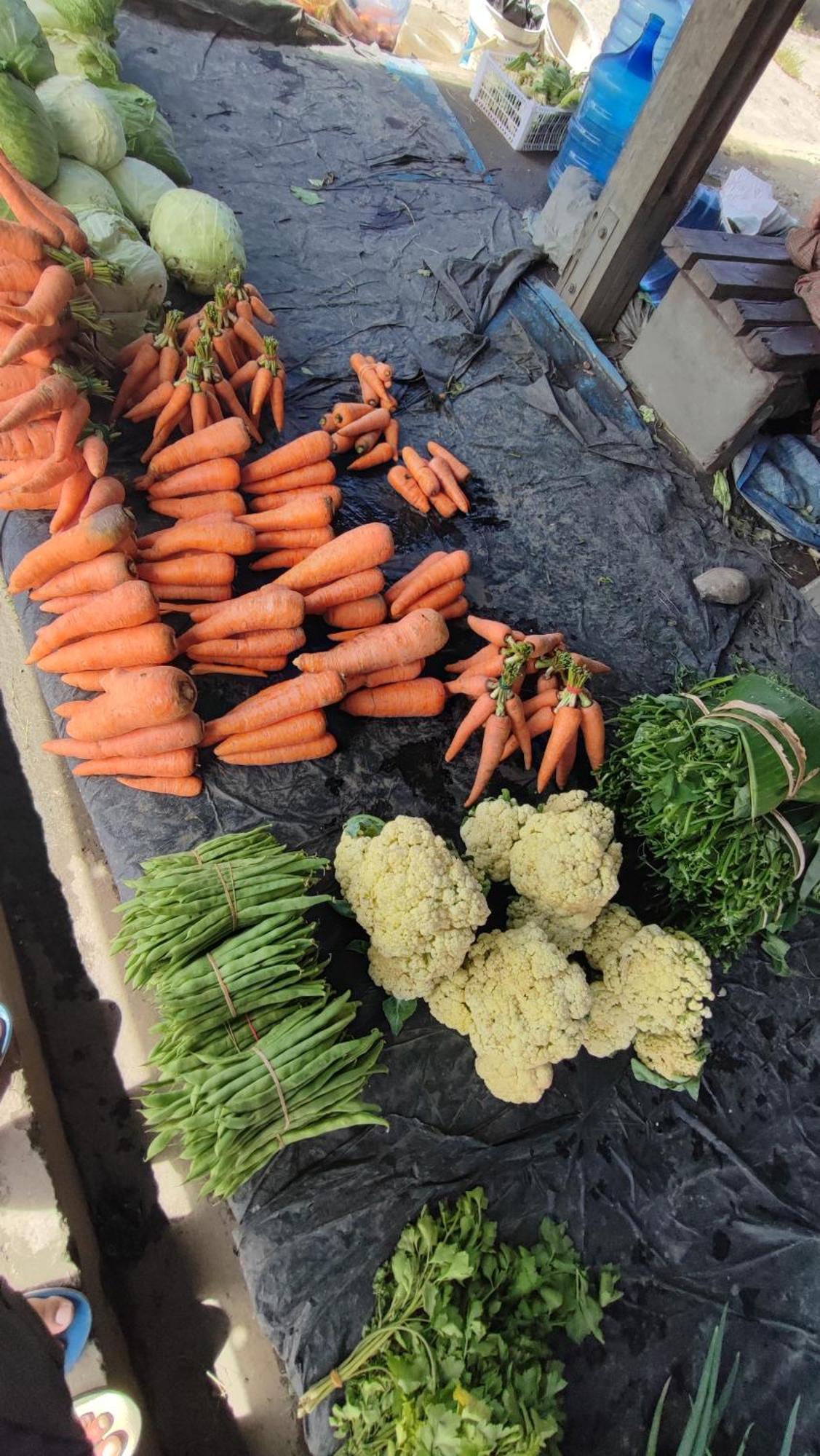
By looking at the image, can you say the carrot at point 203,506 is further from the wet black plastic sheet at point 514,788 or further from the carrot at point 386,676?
the carrot at point 386,676

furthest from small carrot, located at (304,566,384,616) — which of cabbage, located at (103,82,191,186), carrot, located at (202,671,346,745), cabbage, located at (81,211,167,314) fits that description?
cabbage, located at (103,82,191,186)

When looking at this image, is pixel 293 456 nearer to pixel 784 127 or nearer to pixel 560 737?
pixel 560 737

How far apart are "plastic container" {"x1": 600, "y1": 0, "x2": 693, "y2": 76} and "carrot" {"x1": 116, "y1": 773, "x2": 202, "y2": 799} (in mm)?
4893

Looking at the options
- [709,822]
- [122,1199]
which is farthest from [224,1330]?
[709,822]

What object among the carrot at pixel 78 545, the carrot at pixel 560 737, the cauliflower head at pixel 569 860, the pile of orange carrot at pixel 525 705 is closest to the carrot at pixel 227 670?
the carrot at pixel 78 545

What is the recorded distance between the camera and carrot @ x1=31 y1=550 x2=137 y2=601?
2.26 m

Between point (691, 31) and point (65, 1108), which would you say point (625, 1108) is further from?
point (691, 31)

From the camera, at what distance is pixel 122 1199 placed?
2139mm

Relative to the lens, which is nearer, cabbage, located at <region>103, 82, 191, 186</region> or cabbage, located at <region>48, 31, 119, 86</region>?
cabbage, located at <region>48, 31, 119, 86</region>

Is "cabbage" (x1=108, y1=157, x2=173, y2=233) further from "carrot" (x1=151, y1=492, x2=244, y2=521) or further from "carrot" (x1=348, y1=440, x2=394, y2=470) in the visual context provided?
"carrot" (x1=151, y1=492, x2=244, y2=521)

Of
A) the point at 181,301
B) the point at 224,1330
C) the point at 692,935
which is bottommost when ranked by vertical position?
the point at 224,1330

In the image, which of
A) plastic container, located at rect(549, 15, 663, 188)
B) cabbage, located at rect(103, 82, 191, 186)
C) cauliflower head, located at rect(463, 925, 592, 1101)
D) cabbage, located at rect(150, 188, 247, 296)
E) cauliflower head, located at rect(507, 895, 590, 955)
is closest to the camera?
cauliflower head, located at rect(463, 925, 592, 1101)

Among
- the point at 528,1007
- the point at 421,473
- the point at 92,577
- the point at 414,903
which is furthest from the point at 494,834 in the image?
the point at 421,473

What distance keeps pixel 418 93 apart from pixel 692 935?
6.72 metres
